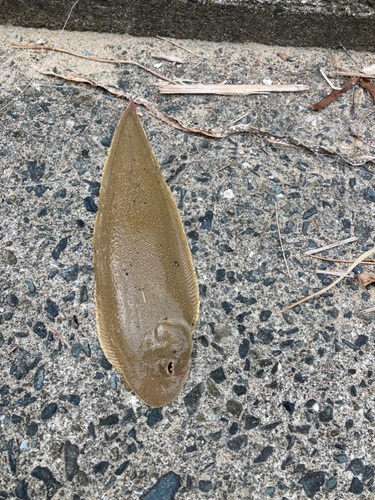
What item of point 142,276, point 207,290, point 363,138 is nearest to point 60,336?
point 142,276

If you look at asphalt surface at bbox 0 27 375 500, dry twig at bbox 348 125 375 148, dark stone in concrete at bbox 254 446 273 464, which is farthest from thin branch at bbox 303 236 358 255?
dark stone in concrete at bbox 254 446 273 464

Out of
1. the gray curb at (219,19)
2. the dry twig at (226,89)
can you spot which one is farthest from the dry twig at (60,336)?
the gray curb at (219,19)

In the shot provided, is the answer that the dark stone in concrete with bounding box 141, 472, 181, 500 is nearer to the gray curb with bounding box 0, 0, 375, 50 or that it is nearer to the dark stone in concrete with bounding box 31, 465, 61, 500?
the dark stone in concrete with bounding box 31, 465, 61, 500

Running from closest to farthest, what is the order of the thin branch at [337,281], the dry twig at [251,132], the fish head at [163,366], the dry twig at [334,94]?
the fish head at [163,366]
the thin branch at [337,281]
the dry twig at [251,132]
the dry twig at [334,94]

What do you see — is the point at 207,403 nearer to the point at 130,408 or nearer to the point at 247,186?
the point at 130,408

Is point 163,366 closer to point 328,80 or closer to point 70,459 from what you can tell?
point 70,459

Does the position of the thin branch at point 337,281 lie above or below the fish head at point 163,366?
above

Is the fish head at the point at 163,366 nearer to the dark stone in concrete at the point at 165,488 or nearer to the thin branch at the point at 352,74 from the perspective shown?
the dark stone in concrete at the point at 165,488
